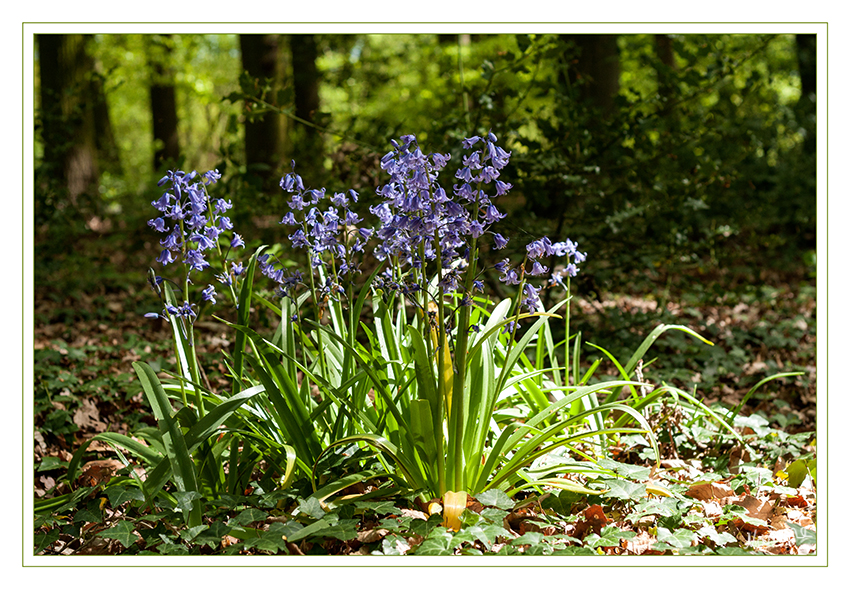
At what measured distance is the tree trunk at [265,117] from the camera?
7844 mm

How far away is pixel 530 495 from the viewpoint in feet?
Result: 7.43

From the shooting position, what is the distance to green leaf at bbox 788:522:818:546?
6.45 ft

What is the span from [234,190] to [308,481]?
2510 mm

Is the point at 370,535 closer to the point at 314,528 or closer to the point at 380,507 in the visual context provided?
the point at 380,507

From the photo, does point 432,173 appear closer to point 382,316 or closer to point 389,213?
point 389,213

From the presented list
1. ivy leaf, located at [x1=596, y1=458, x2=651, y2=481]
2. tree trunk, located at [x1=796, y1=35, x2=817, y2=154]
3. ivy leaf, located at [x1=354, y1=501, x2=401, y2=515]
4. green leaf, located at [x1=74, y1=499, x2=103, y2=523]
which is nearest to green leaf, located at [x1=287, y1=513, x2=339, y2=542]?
ivy leaf, located at [x1=354, y1=501, x2=401, y2=515]

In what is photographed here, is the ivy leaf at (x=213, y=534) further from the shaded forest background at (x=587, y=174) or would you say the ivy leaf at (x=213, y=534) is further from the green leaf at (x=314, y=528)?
the shaded forest background at (x=587, y=174)

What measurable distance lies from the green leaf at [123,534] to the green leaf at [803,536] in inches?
74.1

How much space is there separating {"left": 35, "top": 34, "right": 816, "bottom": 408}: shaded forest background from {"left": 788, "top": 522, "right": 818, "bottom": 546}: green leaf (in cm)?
119

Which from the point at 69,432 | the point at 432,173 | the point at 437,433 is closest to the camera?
the point at 432,173

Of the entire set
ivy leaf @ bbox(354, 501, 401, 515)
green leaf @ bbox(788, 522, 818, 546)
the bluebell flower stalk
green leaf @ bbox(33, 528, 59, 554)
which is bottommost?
green leaf @ bbox(33, 528, 59, 554)

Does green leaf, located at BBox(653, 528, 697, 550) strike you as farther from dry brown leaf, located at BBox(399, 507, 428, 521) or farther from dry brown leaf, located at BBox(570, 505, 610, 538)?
dry brown leaf, located at BBox(399, 507, 428, 521)

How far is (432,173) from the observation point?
5.96ft
